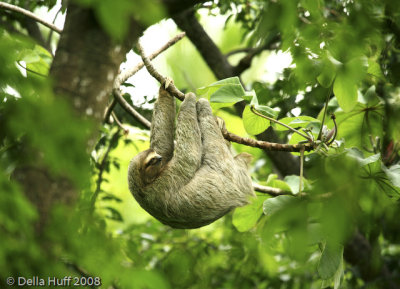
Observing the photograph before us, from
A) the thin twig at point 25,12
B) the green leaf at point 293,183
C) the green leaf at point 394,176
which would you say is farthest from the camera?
the green leaf at point 293,183

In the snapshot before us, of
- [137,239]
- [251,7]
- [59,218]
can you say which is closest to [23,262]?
[59,218]

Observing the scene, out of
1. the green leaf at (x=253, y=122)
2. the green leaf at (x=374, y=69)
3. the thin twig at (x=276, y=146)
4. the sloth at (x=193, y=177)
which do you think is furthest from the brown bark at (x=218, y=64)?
the thin twig at (x=276, y=146)

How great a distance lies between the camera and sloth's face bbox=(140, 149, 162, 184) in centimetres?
494

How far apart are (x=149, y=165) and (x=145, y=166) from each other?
5 centimetres

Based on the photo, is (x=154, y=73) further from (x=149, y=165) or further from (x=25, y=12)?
(x=25, y=12)

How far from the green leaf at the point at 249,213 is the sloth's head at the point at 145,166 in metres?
1.18

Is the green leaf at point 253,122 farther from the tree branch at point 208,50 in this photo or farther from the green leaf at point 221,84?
the tree branch at point 208,50

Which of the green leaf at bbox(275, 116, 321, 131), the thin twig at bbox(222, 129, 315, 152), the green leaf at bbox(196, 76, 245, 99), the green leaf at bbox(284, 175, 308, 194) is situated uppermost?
the green leaf at bbox(196, 76, 245, 99)

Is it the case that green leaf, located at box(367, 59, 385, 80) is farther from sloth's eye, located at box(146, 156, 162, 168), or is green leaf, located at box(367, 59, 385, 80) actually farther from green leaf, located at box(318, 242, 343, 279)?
sloth's eye, located at box(146, 156, 162, 168)

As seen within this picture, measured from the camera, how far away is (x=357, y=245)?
722cm

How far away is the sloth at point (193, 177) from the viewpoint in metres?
4.86

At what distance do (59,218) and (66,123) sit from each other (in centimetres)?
50
